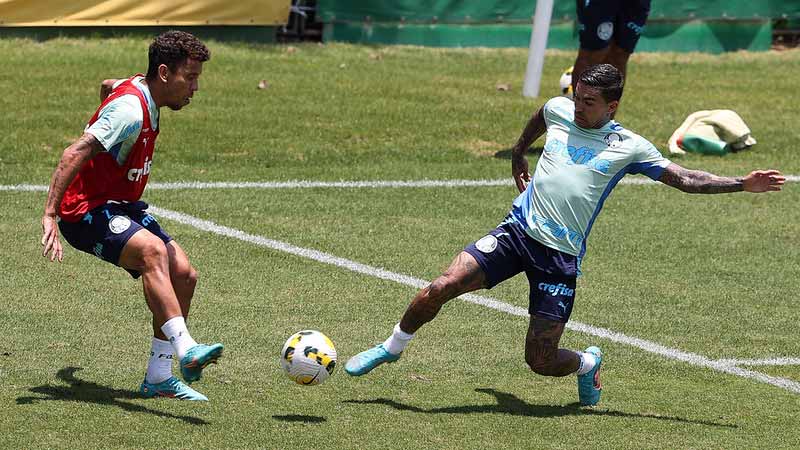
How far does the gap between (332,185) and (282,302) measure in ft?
11.3

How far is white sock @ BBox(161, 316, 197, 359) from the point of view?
712 cm

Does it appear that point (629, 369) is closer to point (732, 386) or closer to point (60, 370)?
point (732, 386)

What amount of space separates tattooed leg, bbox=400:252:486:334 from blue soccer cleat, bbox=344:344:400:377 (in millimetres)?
254

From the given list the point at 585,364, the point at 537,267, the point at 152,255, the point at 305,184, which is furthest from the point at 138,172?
the point at 305,184

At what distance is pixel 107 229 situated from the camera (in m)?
7.36

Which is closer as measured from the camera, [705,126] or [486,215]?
[486,215]

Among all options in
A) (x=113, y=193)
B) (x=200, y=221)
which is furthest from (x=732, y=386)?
(x=200, y=221)

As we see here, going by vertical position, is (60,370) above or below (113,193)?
Result: below

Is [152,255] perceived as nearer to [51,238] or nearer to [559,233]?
[51,238]

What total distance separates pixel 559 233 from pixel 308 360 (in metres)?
1.54

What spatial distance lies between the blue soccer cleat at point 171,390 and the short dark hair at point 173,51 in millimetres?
1659

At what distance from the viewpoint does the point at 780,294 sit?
1022 centimetres

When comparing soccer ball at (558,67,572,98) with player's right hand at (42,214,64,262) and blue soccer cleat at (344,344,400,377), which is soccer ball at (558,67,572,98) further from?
player's right hand at (42,214,64,262)

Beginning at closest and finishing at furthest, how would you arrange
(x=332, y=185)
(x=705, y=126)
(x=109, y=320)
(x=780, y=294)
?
1. (x=109, y=320)
2. (x=780, y=294)
3. (x=332, y=185)
4. (x=705, y=126)
